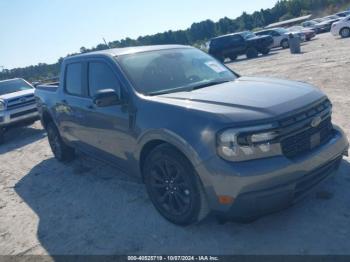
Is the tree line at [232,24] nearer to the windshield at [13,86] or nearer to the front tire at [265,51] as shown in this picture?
the front tire at [265,51]

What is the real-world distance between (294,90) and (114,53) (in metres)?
2.32

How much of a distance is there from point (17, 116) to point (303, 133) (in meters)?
9.12

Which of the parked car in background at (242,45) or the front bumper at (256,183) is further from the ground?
the front bumper at (256,183)

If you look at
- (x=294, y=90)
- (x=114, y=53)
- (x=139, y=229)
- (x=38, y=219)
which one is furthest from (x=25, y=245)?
(x=294, y=90)

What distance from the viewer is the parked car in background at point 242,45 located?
2592cm

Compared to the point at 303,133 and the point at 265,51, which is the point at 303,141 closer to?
the point at 303,133

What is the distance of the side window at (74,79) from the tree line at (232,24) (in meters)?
66.8

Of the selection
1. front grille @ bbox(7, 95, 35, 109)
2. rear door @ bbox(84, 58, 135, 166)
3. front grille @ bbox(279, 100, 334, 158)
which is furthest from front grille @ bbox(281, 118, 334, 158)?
front grille @ bbox(7, 95, 35, 109)

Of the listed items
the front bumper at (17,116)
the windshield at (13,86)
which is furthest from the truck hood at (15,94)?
the windshield at (13,86)

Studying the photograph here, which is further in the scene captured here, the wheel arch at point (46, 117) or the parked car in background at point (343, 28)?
the parked car in background at point (343, 28)

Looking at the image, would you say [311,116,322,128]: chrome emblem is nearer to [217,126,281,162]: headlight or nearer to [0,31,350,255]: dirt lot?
[217,126,281,162]: headlight

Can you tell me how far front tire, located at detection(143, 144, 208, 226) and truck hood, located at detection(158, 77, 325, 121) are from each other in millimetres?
559

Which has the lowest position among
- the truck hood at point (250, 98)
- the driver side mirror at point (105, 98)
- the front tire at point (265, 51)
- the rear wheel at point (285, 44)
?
the rear wheel at point (285, 44)

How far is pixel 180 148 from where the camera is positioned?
3.65 meters
